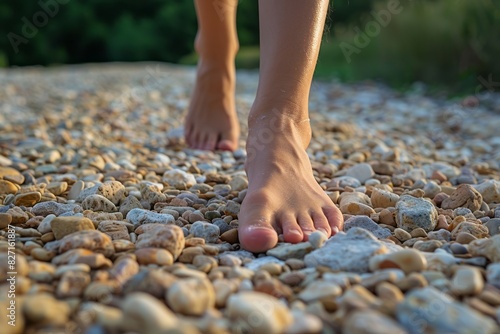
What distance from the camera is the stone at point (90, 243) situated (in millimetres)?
1199

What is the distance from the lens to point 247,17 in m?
14.8

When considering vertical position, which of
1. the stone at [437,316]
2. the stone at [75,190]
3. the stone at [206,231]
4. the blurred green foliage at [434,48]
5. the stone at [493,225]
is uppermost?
the blurred green foliage at [434,48]

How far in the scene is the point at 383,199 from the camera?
1.66 m

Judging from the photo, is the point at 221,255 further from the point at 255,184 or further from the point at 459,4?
the point at 459,4

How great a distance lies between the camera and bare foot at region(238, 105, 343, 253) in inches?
53.1

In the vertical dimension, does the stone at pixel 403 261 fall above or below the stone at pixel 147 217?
above

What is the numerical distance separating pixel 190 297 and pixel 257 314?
0.12 meters

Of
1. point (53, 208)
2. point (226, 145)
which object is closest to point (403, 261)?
point (53, 208)

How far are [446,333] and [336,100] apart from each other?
4434mm

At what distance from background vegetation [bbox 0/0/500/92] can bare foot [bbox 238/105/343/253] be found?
1.36 feet

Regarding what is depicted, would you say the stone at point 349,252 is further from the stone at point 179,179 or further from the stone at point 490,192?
the stone at point 179,179

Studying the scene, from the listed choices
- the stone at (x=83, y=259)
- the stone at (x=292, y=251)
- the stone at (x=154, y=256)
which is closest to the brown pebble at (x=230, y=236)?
the stone at (x=292, y=251)

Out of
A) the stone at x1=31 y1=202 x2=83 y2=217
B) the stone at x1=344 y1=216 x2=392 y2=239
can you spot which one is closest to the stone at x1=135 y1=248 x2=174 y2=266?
the stone at x1=31 y1=202 x2=83 y2=217

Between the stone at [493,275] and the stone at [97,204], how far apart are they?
97cm
